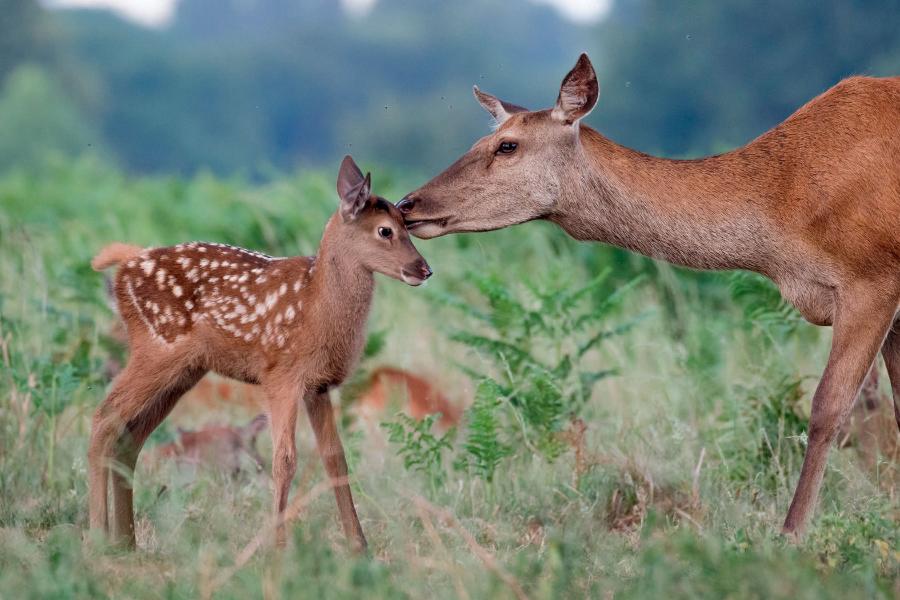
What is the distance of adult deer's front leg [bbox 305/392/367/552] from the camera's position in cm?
576

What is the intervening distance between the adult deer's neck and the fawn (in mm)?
822

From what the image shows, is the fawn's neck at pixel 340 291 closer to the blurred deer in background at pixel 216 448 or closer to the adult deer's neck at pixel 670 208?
the adult deer's neck at pixel 670 208

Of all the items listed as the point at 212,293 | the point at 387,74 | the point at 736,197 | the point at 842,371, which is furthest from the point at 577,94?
the point at 387,74

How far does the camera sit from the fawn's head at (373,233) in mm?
5727

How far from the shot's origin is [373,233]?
5.79 m

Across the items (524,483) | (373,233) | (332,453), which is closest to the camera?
(373,233)

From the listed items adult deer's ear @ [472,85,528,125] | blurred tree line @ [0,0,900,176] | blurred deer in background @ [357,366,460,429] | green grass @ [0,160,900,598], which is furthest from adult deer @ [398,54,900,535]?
blurred tree line @ [0,0,900,176]

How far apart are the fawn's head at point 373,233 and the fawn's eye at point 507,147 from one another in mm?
543

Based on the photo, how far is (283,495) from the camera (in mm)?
5562

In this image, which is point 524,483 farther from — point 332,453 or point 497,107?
point 497,107

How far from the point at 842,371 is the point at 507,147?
1719 mm

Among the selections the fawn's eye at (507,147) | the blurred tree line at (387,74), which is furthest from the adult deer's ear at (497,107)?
the blurred tree line at (387,74)

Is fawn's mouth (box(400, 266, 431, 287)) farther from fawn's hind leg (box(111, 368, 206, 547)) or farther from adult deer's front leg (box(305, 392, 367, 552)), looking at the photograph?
fawn's hind leg (box(111, 368, 206, 547))

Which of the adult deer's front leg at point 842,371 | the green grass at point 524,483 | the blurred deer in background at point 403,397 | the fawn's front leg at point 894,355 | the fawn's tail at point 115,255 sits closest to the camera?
the green grass at point 524,483
